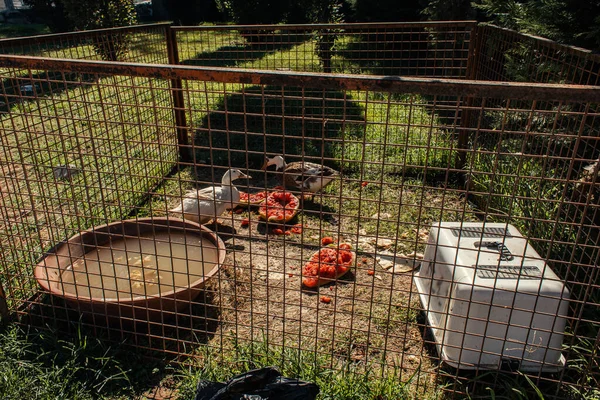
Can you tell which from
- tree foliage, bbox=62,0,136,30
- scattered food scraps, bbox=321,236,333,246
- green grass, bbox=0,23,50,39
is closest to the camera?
scattered food scraps, bbox=321,236,333,246

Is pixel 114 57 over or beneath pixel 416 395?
over

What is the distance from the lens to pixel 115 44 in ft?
16.7

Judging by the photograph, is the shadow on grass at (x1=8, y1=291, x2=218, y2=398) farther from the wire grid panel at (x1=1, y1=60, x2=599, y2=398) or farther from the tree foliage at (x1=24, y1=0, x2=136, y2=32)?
the tree foliage at (x1=24, y1=0, x2=136, y2=32)

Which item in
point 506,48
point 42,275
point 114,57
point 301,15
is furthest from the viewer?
point 301,15

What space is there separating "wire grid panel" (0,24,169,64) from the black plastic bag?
9.27 feet

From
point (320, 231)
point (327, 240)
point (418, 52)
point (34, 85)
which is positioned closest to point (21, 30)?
point (418, 52)

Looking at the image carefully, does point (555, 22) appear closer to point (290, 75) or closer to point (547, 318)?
point (547, 318)

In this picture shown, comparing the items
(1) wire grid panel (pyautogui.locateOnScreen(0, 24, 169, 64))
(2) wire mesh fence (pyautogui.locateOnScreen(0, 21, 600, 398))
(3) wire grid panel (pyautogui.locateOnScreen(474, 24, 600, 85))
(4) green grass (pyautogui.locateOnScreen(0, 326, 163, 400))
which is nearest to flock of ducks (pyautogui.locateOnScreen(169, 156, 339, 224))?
(2) wire mesh fence (pyautogui.locateOnScreen(0, 21, 600, 398))

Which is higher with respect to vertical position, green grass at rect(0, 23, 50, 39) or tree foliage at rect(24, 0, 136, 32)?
tree foliage at rect(24, 0, 136, 32)

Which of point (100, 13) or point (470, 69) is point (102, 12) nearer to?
point (100, 13)

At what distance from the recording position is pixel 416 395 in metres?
2.67

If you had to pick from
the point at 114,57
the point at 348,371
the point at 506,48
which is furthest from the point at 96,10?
the point at 348,371

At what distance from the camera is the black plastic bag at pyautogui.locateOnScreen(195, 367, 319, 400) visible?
8.05 ft

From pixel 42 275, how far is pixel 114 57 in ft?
9.21
